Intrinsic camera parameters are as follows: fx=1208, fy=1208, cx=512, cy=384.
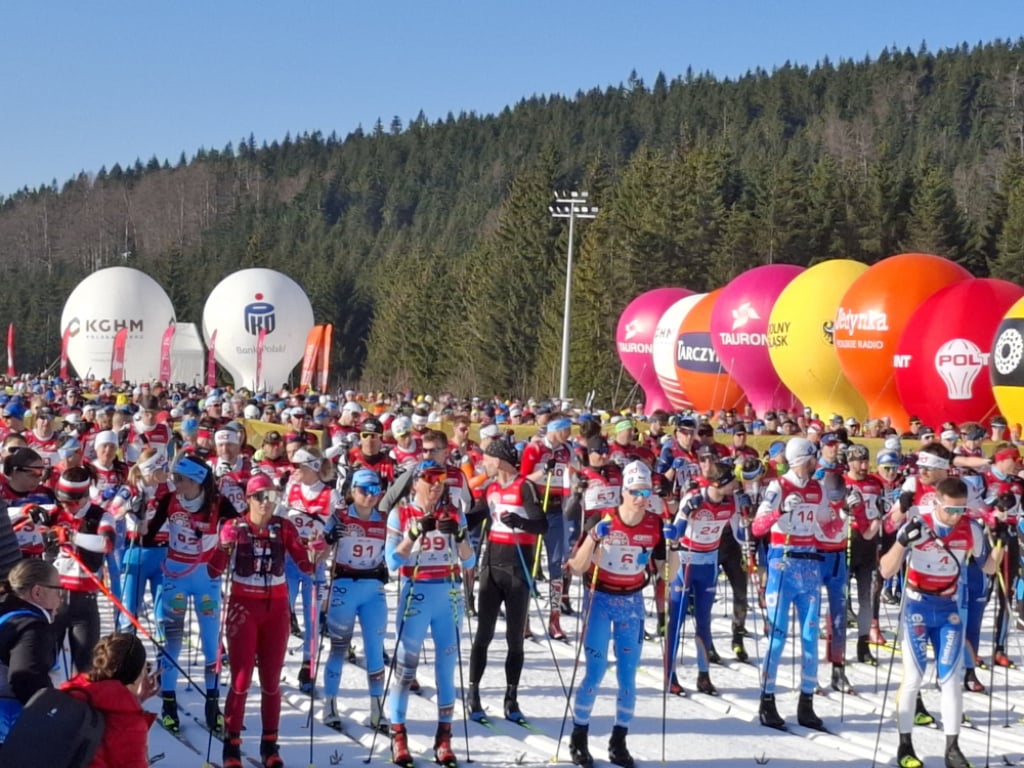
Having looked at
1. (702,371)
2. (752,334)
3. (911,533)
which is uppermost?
(752,334)

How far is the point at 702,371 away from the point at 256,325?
23.2 meters

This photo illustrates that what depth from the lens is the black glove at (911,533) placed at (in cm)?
812

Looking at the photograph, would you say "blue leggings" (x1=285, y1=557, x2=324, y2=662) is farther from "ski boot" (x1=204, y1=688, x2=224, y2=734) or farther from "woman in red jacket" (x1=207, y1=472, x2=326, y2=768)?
"woman in red jacket" (x1=207, y1=472, x2=326, y2=768)

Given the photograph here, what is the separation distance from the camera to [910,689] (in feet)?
27.5

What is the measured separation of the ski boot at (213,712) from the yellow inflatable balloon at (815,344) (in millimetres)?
25803

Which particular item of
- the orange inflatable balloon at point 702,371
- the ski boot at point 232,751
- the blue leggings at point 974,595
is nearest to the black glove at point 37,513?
the ski boot at point 232,751

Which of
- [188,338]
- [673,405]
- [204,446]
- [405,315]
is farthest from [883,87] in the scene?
[204,446]

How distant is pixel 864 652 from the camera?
11555 millimetres

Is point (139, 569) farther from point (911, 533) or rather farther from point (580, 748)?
point (911, 533)

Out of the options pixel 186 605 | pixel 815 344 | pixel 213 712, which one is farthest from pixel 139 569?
pixel 815 344

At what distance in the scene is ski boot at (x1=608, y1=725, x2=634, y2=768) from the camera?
823cm

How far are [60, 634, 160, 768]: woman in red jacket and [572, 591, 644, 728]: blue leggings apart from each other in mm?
3890

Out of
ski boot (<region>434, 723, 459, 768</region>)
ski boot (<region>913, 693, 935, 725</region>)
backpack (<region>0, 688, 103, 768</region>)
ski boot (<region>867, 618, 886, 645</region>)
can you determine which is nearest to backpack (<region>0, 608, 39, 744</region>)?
backpack (<region>0, 688, 103, 768</region>)

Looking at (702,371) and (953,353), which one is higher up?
(953,353)
